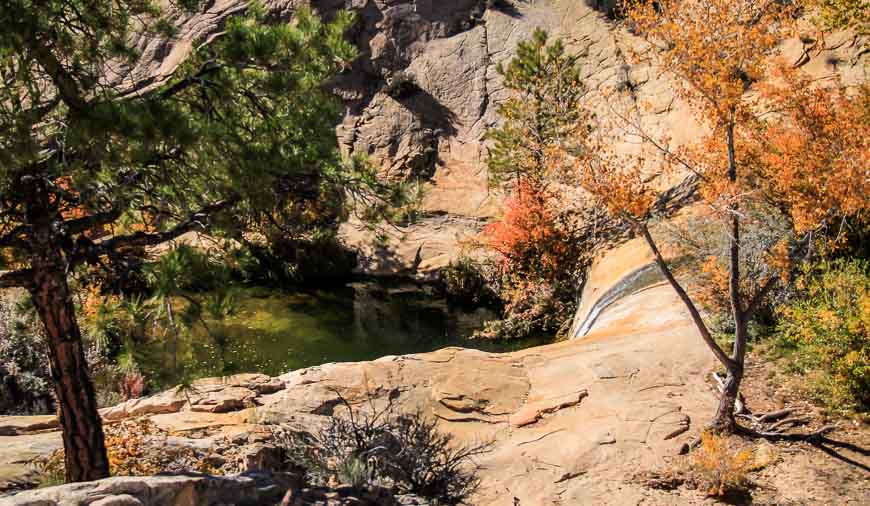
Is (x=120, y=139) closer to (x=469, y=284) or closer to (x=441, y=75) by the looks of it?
(x=469, y=284)

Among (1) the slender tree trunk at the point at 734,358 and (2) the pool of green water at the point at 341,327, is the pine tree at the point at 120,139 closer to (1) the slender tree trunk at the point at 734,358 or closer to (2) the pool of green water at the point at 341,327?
(1) the slender tree trunk at the point at 734,358

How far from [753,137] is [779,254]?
1.58 m

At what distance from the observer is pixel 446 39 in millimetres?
28547

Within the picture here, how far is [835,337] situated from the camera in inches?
328

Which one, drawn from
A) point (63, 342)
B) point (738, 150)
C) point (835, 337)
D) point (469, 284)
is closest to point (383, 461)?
point (63, 342)

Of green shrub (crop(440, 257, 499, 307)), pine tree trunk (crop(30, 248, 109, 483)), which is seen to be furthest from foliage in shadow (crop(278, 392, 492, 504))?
green shrub (crop(440, 257, 499, 307))

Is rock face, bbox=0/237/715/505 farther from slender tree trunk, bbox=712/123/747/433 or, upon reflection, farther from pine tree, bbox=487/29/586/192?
pine tree, bbox=487/29/586/192

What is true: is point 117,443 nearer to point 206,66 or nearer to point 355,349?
point 206,66

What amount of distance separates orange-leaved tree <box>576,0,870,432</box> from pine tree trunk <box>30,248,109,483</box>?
17.3 feet

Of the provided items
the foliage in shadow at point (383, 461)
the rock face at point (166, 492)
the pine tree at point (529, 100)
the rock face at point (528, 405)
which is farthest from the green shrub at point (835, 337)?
the pine tree at point (529, 100)

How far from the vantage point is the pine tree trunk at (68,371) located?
4965 millimetres

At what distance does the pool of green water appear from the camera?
1502 cm

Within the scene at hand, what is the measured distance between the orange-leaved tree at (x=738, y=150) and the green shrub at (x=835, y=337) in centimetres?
86

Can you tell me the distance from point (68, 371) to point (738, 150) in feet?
24.0
